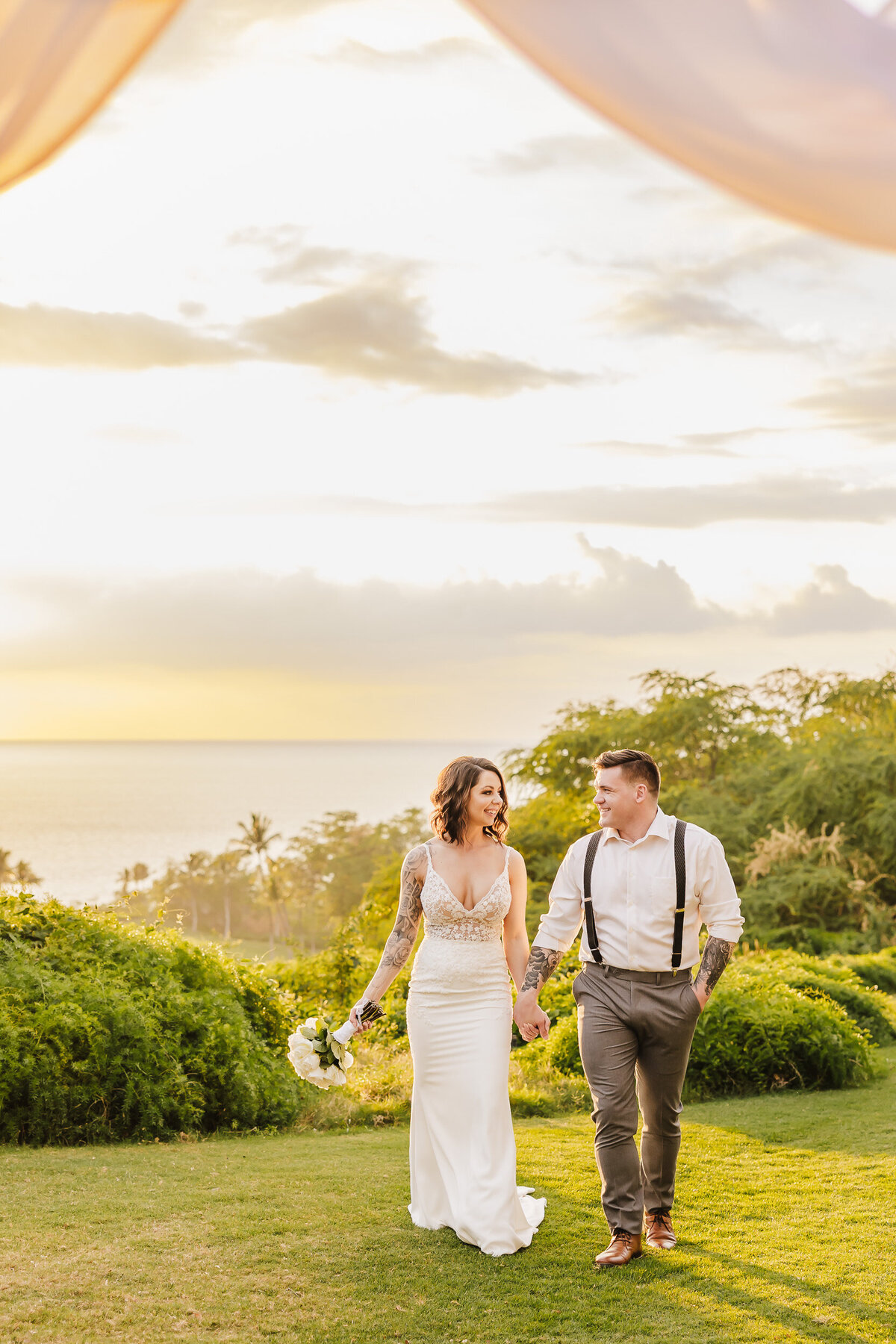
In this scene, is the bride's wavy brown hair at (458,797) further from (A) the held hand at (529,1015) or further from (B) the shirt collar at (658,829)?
(A) the held hand at (529,1015)

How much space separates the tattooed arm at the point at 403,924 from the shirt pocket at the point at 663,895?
3.56ft

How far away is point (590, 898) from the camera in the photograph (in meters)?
5.09

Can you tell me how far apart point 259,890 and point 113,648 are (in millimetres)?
79950

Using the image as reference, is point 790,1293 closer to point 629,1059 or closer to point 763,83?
point 629,1059

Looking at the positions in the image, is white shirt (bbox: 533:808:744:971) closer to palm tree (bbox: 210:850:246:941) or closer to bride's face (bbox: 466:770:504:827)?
bride's face (bbox: 466:770:504:827)

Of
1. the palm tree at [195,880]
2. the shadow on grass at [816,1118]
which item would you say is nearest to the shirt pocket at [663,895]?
the shadow on grass at [816,1118]

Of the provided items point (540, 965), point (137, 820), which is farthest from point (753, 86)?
point (137, 820)

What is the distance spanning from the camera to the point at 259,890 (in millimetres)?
63750

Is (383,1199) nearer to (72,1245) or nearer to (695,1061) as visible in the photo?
(72,1245)

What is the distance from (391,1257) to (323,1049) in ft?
3.13

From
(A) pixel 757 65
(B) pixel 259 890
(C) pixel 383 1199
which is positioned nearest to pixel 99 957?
(C) pixel 383 1199

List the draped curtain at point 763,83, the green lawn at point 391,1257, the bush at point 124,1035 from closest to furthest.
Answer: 1. the draped curtain at point 763,83
2. the green lawn at point 391,1257
3. the bush at point 124,1035

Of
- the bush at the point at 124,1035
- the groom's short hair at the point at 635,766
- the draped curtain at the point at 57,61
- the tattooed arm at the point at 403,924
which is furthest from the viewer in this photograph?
the bush at the point at 124,1035

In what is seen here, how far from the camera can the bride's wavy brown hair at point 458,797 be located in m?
5.36
